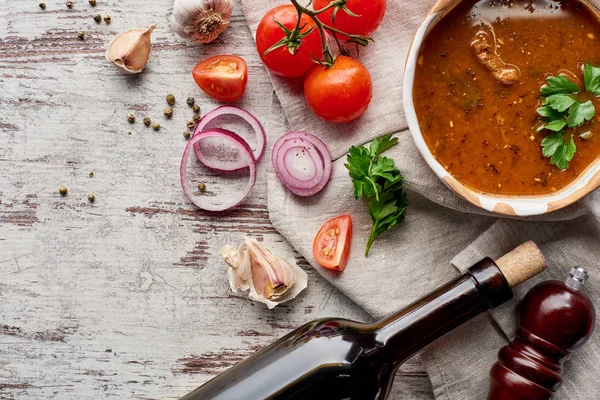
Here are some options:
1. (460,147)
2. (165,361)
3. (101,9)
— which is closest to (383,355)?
(460,147)

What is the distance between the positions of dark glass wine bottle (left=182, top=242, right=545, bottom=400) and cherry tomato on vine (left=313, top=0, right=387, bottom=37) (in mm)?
761

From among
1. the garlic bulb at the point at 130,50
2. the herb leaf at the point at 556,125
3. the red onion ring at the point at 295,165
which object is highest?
the herb leaf at the point at 556,125

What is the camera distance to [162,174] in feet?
6.80

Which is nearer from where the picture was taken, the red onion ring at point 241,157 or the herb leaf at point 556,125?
the herb leaf at point 556,125

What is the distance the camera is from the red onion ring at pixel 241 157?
2004 millimetres

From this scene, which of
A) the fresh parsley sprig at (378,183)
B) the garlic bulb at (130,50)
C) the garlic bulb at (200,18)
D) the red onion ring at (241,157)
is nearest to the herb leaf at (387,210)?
the fresh parsley sprig at (378,183)

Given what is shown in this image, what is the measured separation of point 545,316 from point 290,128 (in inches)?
36.3

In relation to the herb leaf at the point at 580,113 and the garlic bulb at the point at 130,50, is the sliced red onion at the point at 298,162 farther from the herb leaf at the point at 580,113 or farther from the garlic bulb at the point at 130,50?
the herb leaf at the point at 580,113

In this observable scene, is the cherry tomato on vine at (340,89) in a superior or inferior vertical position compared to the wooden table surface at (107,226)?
superior

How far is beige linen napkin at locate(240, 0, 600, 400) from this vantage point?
187 cm

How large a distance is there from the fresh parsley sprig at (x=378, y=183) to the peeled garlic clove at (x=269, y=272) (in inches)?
10.3

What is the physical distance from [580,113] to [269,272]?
3.20 feet

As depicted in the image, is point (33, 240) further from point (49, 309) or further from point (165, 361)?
point (165, 361)

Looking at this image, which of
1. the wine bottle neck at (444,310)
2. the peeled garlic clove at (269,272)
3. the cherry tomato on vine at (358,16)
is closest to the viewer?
the wine bottle neck at (444,310)
